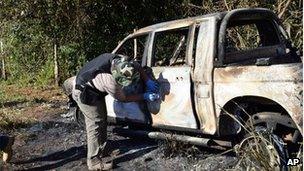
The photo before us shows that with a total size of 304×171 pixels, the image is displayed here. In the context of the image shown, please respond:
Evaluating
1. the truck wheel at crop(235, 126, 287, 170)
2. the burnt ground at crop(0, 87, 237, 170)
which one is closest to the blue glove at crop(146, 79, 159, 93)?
the burnt ground at crop(0, 87, 237, 170)

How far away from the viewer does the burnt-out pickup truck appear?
17.5ft

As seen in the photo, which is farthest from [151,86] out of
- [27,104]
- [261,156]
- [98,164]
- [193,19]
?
[27,104]

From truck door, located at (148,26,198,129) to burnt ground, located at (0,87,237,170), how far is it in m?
0.38

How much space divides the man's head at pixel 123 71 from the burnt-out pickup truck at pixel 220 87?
1.39 feet

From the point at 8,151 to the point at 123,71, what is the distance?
2126 millimetres

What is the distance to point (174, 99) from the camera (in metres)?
6.45

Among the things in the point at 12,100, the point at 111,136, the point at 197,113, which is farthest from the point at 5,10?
the point at 197,113

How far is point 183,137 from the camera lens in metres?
6.56

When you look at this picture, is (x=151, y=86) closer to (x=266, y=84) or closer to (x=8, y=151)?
(x=266, y=84)

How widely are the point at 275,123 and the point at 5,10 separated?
1081 centimetres

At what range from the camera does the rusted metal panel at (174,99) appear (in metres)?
6.28

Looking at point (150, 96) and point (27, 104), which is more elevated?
point (150, 96)

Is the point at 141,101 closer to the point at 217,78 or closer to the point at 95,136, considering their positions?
the point at 95,136

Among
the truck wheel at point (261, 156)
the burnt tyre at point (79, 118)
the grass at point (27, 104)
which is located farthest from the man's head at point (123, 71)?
the grass at point (27, 104)
